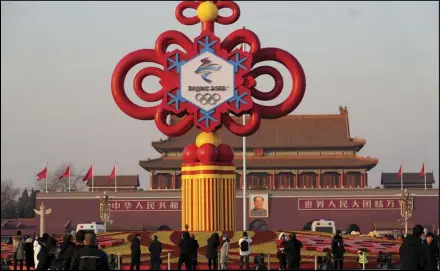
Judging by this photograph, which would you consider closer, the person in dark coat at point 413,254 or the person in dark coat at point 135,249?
the person in dark coat at point 413,254

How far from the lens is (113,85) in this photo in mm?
32000

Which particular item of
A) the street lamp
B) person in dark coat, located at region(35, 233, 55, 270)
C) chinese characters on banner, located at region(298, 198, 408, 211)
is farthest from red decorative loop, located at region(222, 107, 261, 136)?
chinese characters on banner, located at region(298, 198, 408, 211)

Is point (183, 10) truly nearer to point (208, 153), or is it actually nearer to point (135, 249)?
point (208, 153)

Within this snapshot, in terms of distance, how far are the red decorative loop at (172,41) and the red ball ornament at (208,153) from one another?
2.93 m

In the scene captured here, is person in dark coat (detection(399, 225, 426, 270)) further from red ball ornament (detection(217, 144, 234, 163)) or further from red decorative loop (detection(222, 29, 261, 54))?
red decorative loop (detection(222, 29, 261, 54))

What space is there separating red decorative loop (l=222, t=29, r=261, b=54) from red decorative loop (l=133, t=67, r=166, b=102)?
2194 millimetres

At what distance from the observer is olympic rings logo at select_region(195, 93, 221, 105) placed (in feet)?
102

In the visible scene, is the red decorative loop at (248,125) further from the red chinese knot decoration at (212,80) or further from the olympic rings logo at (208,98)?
the olympic rings logo at (208,98)

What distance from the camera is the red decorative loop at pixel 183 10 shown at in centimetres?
3183

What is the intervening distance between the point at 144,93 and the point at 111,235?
15.0 ft

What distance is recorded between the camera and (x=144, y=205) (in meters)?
64.3

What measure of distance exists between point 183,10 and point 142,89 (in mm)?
2765

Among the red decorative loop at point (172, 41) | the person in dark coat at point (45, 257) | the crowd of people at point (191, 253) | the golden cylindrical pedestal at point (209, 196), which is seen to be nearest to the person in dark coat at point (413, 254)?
the crowd of people at point (191, 253)

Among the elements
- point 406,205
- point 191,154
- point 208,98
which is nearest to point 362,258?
point 191,154
